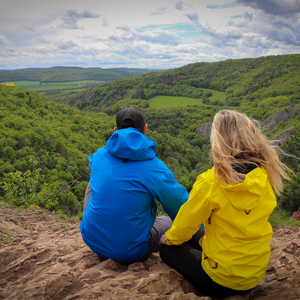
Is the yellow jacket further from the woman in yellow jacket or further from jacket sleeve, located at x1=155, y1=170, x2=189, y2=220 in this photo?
jacket sleeve, located at x1=155, y1=170, x2=189, y2=220

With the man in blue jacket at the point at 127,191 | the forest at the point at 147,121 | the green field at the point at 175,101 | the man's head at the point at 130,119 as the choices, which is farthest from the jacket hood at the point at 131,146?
the green field at the point at 175,101

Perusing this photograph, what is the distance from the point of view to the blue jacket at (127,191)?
2152 mm

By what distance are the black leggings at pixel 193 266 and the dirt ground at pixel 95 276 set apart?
0.07m

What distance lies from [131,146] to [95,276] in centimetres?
134

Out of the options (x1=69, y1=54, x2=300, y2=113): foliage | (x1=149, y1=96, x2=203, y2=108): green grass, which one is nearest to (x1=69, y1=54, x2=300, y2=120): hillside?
(x1=69, y1=54, x2=300, y2=113): foliage

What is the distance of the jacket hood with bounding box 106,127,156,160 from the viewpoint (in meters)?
2.11

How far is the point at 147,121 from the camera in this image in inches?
3258

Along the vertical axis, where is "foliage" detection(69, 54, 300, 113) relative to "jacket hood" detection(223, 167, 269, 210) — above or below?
above

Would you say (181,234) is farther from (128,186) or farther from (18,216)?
(18,216)

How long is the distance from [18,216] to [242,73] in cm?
15187

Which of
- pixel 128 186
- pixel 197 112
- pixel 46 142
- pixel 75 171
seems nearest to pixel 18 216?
pixel 128 186

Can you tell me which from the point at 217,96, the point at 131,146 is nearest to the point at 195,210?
the point at 131,146

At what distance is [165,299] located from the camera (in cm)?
184

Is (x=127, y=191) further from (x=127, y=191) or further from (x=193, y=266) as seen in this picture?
(x=193, y=266)
